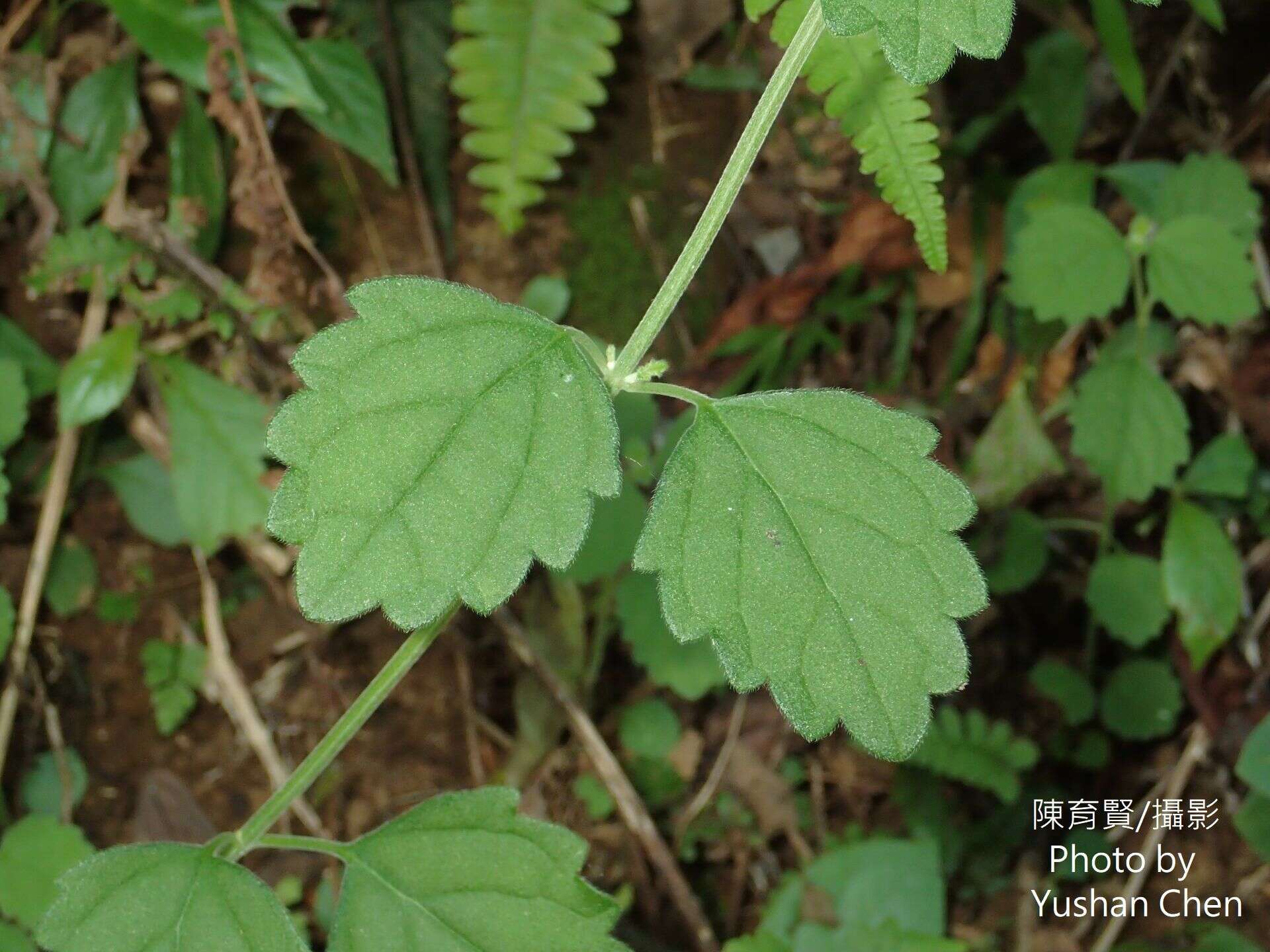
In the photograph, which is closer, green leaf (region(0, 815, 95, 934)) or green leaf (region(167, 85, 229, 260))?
green leaf (region(0, 815, 95, 934))

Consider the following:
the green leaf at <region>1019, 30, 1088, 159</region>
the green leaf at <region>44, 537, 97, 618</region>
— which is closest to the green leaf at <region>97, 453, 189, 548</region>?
the green leaf at <region>44, 537, 97, 618</region>

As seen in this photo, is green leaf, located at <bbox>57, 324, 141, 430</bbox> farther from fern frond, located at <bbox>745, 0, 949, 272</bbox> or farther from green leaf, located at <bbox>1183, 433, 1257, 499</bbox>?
green leaf, located at <bbox>1183, 433, 1257, 499</bbox>

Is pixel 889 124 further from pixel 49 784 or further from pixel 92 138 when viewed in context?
pixel 49 784

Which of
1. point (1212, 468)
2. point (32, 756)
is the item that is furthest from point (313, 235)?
point (1212, 468)

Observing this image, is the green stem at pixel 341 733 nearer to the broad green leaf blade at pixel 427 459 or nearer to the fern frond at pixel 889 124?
the broad green leaf blade at pixel 427 459

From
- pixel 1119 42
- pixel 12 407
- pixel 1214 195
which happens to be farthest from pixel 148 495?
pixel 1214 195

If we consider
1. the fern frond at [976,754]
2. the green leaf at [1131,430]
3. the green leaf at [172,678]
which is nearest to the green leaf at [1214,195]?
the green leaf at [1131,430]
